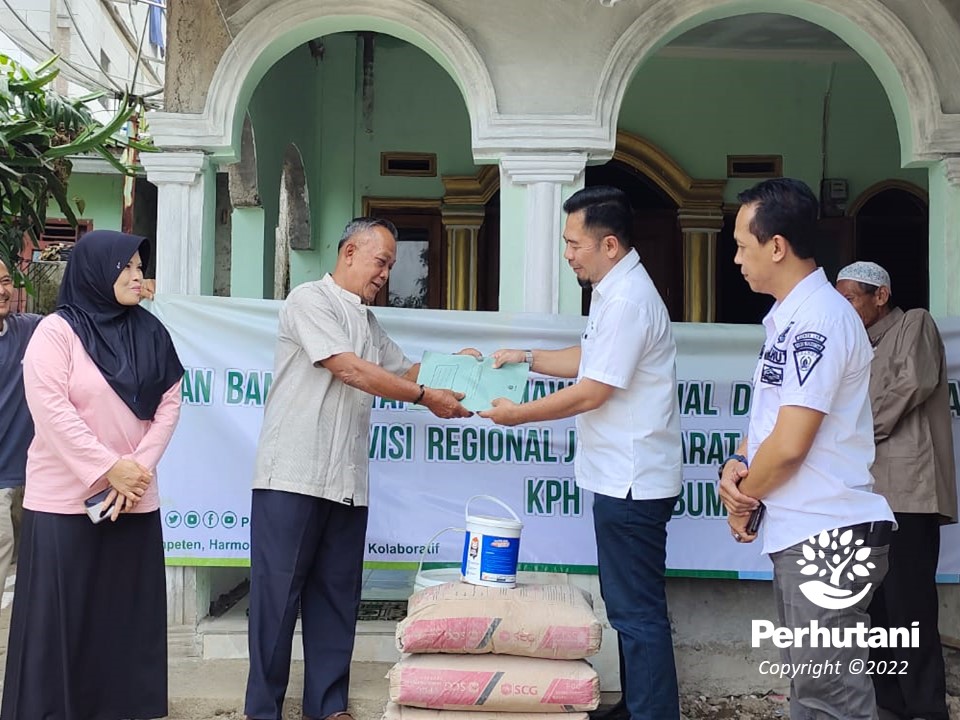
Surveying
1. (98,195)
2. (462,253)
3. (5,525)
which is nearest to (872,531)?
(5,525)

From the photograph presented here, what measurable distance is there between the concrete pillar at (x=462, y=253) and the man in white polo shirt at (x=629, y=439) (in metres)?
4.26

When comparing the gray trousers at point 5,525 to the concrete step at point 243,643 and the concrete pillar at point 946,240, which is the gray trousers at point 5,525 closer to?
the concrete step at point 243,643

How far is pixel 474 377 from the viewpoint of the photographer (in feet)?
11.8

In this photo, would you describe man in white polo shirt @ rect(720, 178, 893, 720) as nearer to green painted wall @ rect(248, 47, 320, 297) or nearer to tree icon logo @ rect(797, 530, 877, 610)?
tree icon logo @ rect(797, 530, 877, 610)

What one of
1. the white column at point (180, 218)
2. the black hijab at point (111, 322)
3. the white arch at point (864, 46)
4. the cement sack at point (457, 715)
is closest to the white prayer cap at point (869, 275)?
the white arch at point (864, 46)

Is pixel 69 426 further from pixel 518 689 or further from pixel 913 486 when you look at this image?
pixel 913 486

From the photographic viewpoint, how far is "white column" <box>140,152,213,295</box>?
4.48m

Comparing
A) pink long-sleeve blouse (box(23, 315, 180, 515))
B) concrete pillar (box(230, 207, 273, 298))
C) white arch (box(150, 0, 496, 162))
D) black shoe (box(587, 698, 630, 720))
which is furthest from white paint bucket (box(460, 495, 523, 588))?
concrete pillar (box(230, 207, 273, 298))

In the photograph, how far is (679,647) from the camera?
4254mm

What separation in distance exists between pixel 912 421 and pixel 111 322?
284 cm

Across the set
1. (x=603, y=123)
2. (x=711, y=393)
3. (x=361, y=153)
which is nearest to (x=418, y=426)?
(x=711, y=393)

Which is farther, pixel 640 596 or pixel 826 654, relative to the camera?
pixel 640 596

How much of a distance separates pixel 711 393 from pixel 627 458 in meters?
1.33

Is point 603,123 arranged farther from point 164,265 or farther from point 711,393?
point 164,265
